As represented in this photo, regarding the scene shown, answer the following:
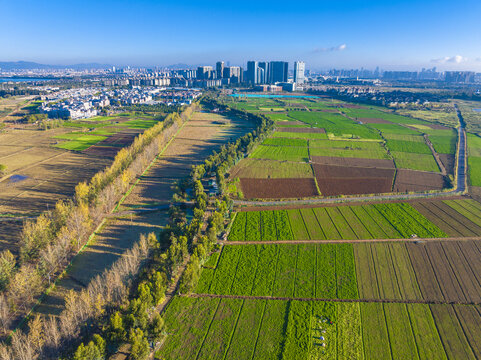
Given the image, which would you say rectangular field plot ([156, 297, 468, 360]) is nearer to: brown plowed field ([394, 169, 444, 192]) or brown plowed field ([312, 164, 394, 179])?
brown plowed field ([394, 169, 444, 192])

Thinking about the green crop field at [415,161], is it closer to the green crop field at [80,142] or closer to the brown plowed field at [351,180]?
the brown plowed field at [351,180]

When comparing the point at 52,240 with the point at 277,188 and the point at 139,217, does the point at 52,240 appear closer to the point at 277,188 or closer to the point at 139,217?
the point at 139,217

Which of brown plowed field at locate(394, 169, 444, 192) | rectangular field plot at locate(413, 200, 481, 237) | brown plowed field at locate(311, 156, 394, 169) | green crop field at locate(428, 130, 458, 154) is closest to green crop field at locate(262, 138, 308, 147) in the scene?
brown plowed field at locate(311, 156, 394, 169)

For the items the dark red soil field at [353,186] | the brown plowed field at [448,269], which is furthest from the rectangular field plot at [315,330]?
the dark red soil field at [353,186]

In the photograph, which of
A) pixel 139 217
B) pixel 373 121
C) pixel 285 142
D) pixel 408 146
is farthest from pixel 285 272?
pixel 373 121

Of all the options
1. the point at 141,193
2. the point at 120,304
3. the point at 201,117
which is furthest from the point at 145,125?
the point at 120,304

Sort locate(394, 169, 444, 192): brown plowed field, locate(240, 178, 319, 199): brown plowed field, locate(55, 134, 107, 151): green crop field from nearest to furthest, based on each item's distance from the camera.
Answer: locate(240, 178, 319, 199): brown plowed field < locate(394, 169, 444, 192): brown plowed field < locate(55, 134, 107, 151): green crop field
